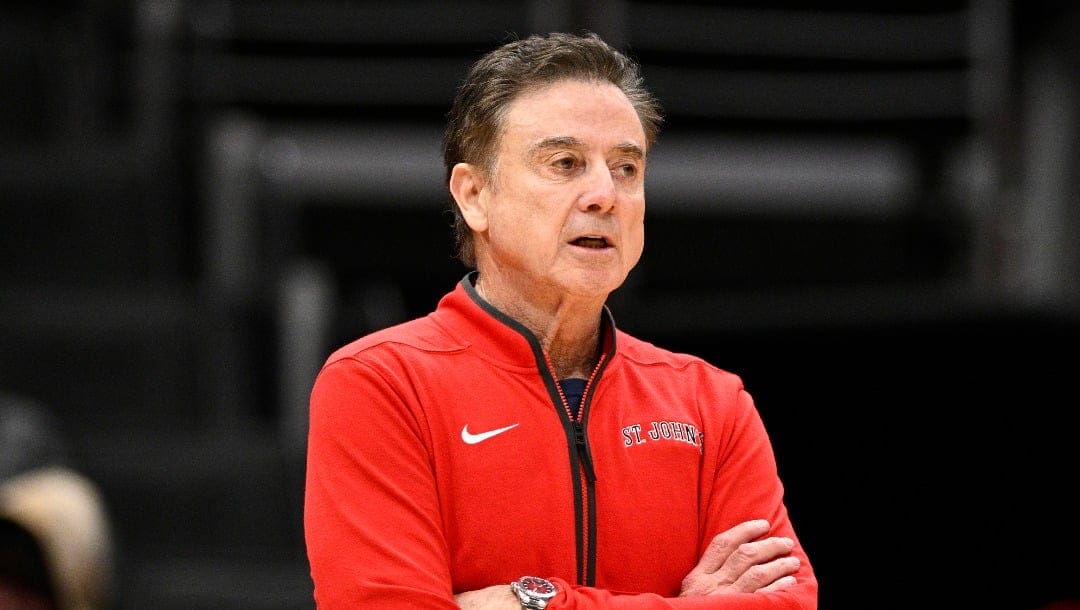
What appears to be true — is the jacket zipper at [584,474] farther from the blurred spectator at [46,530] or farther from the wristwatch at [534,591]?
the blurred spectator at [46,530]

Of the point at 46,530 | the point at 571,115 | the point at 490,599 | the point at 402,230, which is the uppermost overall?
the point at 571,115

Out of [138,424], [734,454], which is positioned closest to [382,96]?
[138,424]

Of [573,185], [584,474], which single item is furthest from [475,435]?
[573,185]

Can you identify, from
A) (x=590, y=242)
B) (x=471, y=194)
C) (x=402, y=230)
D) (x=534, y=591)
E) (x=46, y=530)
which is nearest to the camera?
(x=534, y=591)

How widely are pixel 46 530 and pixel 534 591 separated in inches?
106

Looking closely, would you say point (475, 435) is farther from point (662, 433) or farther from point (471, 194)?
point (471, 194)

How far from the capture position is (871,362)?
4.98 metres

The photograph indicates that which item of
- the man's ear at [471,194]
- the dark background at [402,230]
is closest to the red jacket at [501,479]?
the man's ear at [471,194]

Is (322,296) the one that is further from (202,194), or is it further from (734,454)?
(734,454)

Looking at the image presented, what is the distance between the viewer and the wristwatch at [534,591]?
93.3 inches

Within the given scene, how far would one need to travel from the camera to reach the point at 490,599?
239cm

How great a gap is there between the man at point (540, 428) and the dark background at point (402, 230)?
7.35ft

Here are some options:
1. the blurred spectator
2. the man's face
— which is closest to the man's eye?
the man's face

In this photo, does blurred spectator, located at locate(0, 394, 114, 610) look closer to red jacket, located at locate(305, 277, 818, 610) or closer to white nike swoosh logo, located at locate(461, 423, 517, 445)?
red jacket, located at locate(305, 277, 818, 610)
